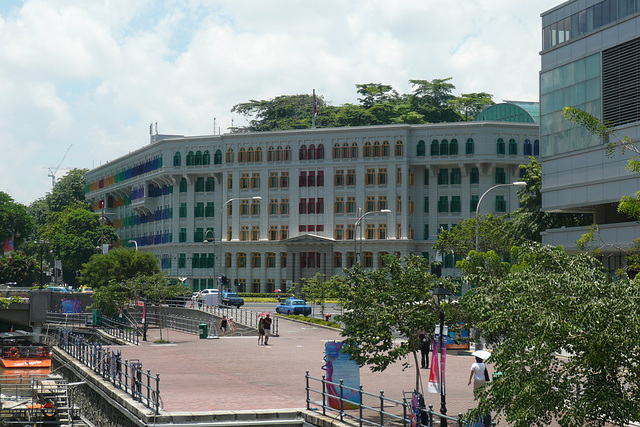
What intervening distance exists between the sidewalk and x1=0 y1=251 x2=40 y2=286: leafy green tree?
230ft

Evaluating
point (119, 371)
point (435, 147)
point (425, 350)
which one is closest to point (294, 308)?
point (435, 147)

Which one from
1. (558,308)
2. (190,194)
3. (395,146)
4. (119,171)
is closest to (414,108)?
(395,146)

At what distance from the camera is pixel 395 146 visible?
95938mm

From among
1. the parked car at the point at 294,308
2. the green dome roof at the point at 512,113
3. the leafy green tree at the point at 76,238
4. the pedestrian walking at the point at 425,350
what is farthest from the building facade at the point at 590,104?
the leafy green tree at the point at 76,238

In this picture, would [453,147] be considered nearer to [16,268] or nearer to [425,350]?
[16,268]

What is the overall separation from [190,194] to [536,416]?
9621cm

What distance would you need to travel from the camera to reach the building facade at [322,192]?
9494 cm

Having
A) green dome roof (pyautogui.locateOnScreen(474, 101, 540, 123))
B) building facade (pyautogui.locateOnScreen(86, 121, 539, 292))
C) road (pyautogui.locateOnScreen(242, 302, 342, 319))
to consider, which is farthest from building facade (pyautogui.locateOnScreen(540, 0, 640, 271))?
green dome roof (pyautogui.locateOnScreen(474, 101, 540, 123))

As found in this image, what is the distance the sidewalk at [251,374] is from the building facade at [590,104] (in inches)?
535

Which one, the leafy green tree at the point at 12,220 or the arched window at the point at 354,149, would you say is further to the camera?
the leafy green tree at the point at 12,220

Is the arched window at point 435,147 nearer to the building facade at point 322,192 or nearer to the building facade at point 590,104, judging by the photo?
the building facade at point 322,192

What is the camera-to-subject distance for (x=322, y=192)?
9900cm

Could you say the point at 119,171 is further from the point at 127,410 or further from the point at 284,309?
the point at 127,410

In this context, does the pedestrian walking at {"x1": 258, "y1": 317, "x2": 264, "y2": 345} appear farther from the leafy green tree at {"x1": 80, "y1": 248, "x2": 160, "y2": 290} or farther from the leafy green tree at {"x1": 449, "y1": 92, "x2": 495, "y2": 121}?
the leafy green tree at {"x1": 449, "y1": 92, "x2": 495, "y2": 121}
